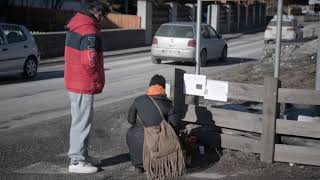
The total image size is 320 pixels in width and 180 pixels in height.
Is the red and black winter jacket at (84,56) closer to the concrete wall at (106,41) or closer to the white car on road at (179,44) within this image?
the white car on road at (179,44)

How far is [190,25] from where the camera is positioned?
22625 mm

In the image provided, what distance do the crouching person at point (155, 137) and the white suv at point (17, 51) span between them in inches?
387

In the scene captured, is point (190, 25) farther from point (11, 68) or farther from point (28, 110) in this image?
point (28, 110)

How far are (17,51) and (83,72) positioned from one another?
10480mm

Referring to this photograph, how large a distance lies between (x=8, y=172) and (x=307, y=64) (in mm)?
10140

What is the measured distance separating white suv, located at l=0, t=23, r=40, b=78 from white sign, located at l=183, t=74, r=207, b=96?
29.8 feet

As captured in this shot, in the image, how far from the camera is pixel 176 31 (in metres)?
22.4

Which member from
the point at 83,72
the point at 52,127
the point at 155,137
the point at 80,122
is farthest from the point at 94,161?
the point at 52,127

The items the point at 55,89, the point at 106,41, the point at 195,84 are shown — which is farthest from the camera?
the point at 106,41

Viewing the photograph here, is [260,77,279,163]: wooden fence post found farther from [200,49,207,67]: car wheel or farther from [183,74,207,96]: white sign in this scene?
[200,49,207,67]: car wheel

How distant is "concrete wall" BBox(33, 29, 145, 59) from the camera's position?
81.4 feet

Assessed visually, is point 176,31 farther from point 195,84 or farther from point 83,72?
point 83,72

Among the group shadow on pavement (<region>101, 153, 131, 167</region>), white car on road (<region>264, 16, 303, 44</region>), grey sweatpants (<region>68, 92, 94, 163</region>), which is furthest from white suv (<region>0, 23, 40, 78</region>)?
white car on road (<region>264, 16, 303, 44</region>)

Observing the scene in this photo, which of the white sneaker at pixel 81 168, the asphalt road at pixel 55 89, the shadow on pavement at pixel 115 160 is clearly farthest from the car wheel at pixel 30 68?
the white sneaker at pixel 81 168
